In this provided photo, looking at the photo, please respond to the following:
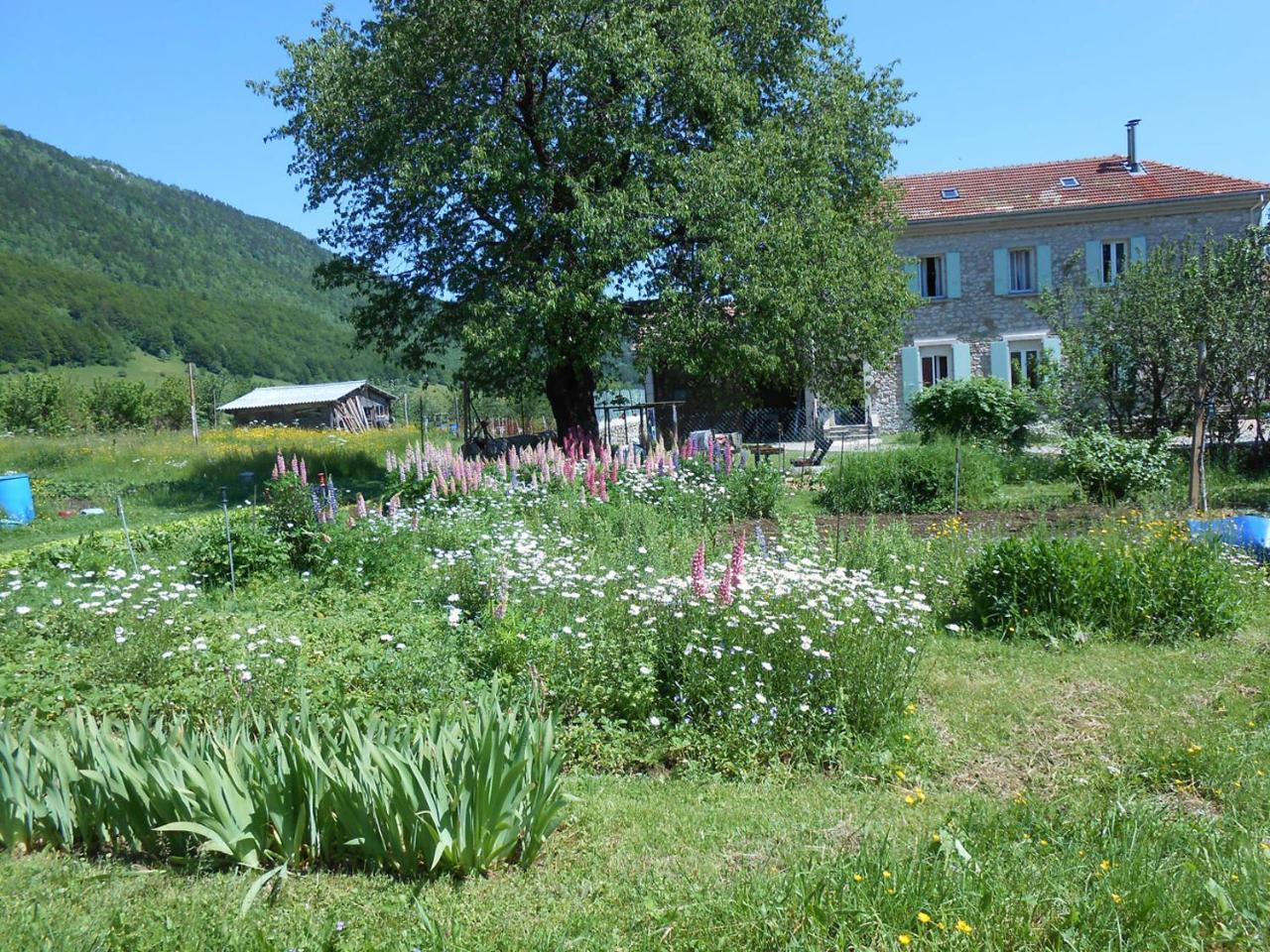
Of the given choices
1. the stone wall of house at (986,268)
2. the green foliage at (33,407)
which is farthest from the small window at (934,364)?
the green foliage at (33,407)

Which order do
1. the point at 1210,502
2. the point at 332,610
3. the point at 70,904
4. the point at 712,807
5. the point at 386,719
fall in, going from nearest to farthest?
the point at 70,904 → the point at 712,807 → the point at 386,719 → the point at 332,610 → the point at 1210,502

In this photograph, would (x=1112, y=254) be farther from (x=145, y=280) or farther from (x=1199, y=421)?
(x=145, y=280)

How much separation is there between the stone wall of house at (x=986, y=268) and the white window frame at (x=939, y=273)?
185 millimetres

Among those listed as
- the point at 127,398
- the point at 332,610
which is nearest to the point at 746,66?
the point at 332,610

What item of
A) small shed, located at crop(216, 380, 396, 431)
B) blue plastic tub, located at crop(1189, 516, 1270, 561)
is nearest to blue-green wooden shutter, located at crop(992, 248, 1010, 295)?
blue plastic tub, located at crop(1189, 516, 1270, 561)

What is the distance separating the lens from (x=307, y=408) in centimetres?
5034

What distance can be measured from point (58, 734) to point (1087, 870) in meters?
3.75

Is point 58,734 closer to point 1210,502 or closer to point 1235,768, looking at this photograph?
point 1235,768

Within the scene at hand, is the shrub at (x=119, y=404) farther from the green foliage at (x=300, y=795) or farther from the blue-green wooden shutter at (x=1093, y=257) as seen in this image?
the green foliage at (x=300, y=795)

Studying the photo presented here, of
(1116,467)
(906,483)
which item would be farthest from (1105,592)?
(1116,467)

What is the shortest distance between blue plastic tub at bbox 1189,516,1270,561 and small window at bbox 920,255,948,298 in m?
22.3

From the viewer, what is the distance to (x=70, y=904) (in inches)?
123

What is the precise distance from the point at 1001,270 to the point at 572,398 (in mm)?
16673

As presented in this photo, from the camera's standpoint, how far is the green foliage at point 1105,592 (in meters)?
6.38
